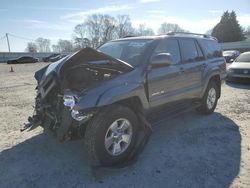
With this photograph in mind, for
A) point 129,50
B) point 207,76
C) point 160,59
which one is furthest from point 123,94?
point 207,76

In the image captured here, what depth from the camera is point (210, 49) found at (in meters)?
6.45

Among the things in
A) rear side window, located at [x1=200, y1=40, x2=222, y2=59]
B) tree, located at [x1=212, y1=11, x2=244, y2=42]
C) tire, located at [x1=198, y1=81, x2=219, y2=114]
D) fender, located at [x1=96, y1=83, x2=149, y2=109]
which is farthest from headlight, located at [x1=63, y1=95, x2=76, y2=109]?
tree, located at [x1=212, y1=11, x2=244, y2=42]

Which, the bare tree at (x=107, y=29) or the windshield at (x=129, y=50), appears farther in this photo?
the bare tree at (x=107, y=29)

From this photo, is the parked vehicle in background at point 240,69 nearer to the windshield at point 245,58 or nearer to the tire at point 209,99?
the windshield at point 245,58

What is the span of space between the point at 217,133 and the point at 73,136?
3037 mm

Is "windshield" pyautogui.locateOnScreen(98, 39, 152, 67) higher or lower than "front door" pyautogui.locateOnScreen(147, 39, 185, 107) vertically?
higher

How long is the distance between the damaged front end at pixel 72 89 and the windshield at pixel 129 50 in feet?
1.33

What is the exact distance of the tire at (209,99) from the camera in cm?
622

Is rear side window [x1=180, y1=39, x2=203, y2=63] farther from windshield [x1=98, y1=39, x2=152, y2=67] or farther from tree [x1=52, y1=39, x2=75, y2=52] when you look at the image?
tree [x1=52, y1=39, x2=75, y2=52]

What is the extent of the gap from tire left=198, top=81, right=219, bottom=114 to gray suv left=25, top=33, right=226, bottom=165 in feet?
2.73

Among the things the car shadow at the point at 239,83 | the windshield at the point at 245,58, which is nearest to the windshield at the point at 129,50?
the car shadow at the point at 239,83

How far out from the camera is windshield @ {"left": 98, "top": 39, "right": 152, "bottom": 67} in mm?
4457

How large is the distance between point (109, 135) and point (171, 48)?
7.48 ft

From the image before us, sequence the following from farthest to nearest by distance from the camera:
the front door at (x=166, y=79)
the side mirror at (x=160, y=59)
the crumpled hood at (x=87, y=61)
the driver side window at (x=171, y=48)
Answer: the driver side window at (x=171, y=48) < the front door at (x=166, y=79) < the side mirror at (x=160, y=59) < the crumpled hood at (x=87, y=61)
